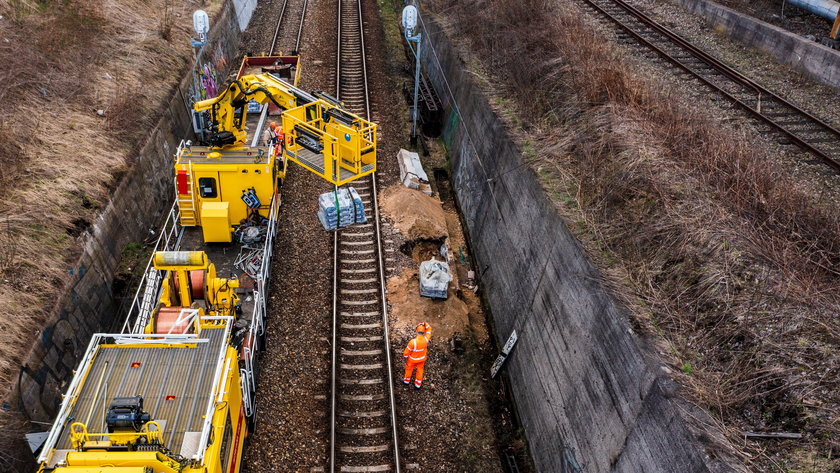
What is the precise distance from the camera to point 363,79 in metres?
24.5

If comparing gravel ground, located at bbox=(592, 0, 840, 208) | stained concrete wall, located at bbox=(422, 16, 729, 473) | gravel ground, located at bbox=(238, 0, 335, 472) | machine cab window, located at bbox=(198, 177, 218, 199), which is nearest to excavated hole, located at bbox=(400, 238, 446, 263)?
stained concrete wall, located at bbox=(422, 16, 729, 473)

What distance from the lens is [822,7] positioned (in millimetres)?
19484

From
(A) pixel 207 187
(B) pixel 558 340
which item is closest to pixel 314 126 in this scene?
(A) pixel 207 187

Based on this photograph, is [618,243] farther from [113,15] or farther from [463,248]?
[113,15]

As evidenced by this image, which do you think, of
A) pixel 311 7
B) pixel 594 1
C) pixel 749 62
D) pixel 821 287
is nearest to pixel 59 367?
pixel 821 287

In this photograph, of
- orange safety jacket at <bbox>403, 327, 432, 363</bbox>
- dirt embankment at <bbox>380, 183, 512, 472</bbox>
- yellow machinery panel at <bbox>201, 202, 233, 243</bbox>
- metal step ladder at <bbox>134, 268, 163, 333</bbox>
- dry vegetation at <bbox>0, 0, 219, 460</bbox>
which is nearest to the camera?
metal step ladder at <bbox>134, 268, 163, 333</bbox>

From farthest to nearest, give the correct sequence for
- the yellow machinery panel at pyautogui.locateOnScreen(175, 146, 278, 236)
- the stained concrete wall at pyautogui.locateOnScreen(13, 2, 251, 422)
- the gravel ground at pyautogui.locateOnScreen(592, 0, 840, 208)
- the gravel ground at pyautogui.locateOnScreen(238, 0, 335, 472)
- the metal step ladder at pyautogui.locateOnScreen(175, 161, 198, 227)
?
the metal step ladder at pyautogui.locateOnScreen(175, 161, 198, 227) < the yellow machinery panel at pyautogui.locateOnScreen(175, 146, 278, 236) < the gravel ground at pyautogui.locateOnScreen(592, 0, 840, 208) < the gravel ground at pyautogui.locateOnScreen(238, 0, 335, 472) < the stained concrete wall at pyautogui.locateOnScreen(13, 2, 251, 422)

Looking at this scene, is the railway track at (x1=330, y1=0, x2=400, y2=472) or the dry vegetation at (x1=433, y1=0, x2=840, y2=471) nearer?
the dry vegetation at (x1=433, y1=0, x2=840, y2=471)

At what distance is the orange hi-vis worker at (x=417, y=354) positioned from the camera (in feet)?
38.2

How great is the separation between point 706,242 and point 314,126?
843 centimetres

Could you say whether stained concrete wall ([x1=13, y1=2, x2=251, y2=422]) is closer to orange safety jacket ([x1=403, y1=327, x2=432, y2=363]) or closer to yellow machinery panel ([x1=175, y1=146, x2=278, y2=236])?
yellow machinery panel ([x1=175, y1=146, x2=278, y2=236])

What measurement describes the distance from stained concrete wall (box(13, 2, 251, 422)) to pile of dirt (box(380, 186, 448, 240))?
23.5 ft

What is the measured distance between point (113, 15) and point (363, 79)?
33.7ft

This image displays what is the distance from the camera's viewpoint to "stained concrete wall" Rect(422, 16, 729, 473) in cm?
810
